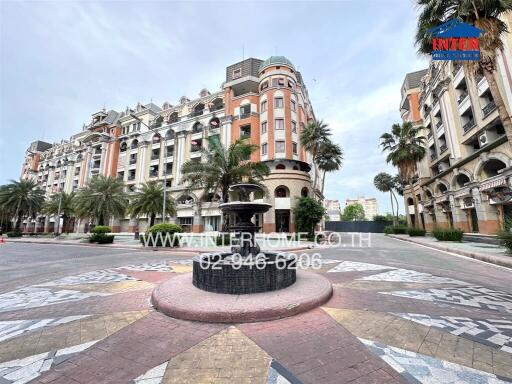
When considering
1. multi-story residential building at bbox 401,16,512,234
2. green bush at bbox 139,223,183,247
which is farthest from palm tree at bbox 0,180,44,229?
multi-story residential building at bbox 401,16,512,234

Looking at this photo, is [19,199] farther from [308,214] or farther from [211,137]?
[308,214]

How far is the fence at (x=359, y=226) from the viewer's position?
5472 cm

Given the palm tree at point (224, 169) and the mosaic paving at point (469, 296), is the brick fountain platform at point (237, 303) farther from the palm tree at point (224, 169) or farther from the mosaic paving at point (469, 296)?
the palm tree at point (224, 169)

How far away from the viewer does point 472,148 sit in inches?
888

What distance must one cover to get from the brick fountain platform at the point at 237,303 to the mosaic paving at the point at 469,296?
2.20m

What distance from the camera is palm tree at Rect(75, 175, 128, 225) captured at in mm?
27031

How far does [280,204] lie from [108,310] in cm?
2515

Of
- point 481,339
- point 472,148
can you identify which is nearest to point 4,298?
point 481,339

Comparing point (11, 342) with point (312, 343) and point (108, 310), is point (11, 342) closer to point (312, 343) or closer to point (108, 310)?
point (108, 310)

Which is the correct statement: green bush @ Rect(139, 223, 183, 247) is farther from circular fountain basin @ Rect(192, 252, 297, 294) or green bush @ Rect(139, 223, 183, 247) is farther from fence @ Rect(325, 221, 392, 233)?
fence @ Rect(325, 221, 392, 233)

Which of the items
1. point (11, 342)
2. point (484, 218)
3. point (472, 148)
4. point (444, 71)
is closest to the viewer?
point (11, 342)

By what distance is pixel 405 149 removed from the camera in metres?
28.2

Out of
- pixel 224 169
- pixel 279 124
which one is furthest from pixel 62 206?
pixel 279 124

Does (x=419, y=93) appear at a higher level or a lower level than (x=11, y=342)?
higher
